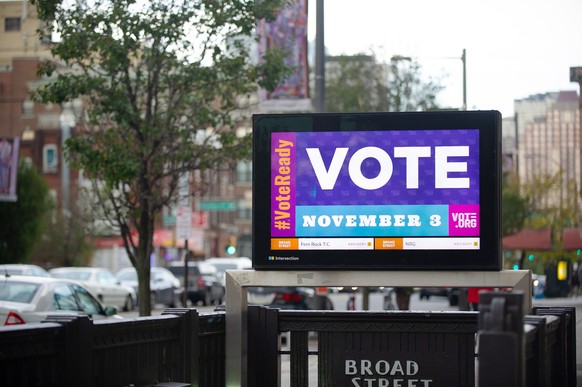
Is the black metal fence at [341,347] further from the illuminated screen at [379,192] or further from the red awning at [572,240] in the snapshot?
the red awning at [572,240]

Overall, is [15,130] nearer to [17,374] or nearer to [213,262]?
[213,262]

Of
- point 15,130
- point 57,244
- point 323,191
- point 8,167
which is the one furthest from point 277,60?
point 15,130

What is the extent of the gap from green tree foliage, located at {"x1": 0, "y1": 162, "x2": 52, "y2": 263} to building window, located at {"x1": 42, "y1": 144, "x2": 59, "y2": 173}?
68.9 ft

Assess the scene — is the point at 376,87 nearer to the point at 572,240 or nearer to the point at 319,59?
the point at 572,240

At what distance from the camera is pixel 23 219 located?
56656 millimetres

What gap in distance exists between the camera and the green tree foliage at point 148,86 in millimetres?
19531

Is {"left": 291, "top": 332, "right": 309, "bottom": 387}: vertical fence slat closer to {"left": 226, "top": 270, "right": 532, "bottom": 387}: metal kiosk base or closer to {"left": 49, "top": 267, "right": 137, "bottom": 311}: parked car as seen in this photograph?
{"left": 226, "top": 270, "right": 532, "bottom": 387}: metal kiosk base

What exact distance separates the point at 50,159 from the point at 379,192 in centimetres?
7077

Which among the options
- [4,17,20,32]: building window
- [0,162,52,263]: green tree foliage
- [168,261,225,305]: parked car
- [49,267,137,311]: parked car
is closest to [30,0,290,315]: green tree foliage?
[49,267,137,311]: parked car

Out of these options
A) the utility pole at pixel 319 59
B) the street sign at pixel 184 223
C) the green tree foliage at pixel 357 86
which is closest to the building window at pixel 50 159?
the green tree foliage at pixel 357 86

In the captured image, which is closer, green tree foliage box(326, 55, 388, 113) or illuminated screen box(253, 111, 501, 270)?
illuminated screen box(253, 111, 501, 270)

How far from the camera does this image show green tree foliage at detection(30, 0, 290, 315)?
769 inches

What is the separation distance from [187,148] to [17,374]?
42.6 ft

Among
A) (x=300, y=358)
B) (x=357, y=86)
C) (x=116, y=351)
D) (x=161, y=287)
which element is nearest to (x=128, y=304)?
(x=161, y=287)
